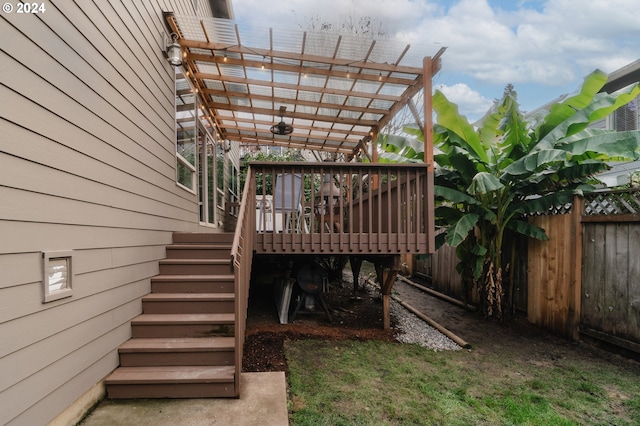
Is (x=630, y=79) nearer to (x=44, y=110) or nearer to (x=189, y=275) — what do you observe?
(x=189, y=275)

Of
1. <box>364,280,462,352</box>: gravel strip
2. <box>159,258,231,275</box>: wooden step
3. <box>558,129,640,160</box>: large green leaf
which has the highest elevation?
<box>558,129,640,160</box>: large green leaf

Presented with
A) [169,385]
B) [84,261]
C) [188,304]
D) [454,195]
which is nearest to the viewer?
[84,261]

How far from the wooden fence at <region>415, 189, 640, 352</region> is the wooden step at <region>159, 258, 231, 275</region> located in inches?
176

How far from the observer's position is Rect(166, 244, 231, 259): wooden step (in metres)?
4.39

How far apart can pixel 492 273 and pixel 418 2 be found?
17.2 metres

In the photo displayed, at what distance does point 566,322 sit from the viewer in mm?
4941

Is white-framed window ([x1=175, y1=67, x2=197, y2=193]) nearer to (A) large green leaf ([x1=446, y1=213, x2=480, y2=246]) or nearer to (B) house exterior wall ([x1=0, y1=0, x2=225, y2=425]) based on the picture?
(B) house exterior wall ([x1=0, y1=0, x2=225, y2=425])

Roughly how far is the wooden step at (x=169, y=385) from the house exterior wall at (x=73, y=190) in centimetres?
16

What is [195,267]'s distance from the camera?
164 inches

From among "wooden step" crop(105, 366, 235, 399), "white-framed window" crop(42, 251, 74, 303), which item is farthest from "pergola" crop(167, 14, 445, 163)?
"wooden step" crop(105, 366, 235, 399)

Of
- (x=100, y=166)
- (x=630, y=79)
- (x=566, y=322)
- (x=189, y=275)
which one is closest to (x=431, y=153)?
(x=566, y=322)

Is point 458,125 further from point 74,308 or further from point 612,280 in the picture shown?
point 74,308

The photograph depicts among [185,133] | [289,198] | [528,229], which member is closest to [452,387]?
[528,229]

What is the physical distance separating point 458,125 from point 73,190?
15.8 ft
